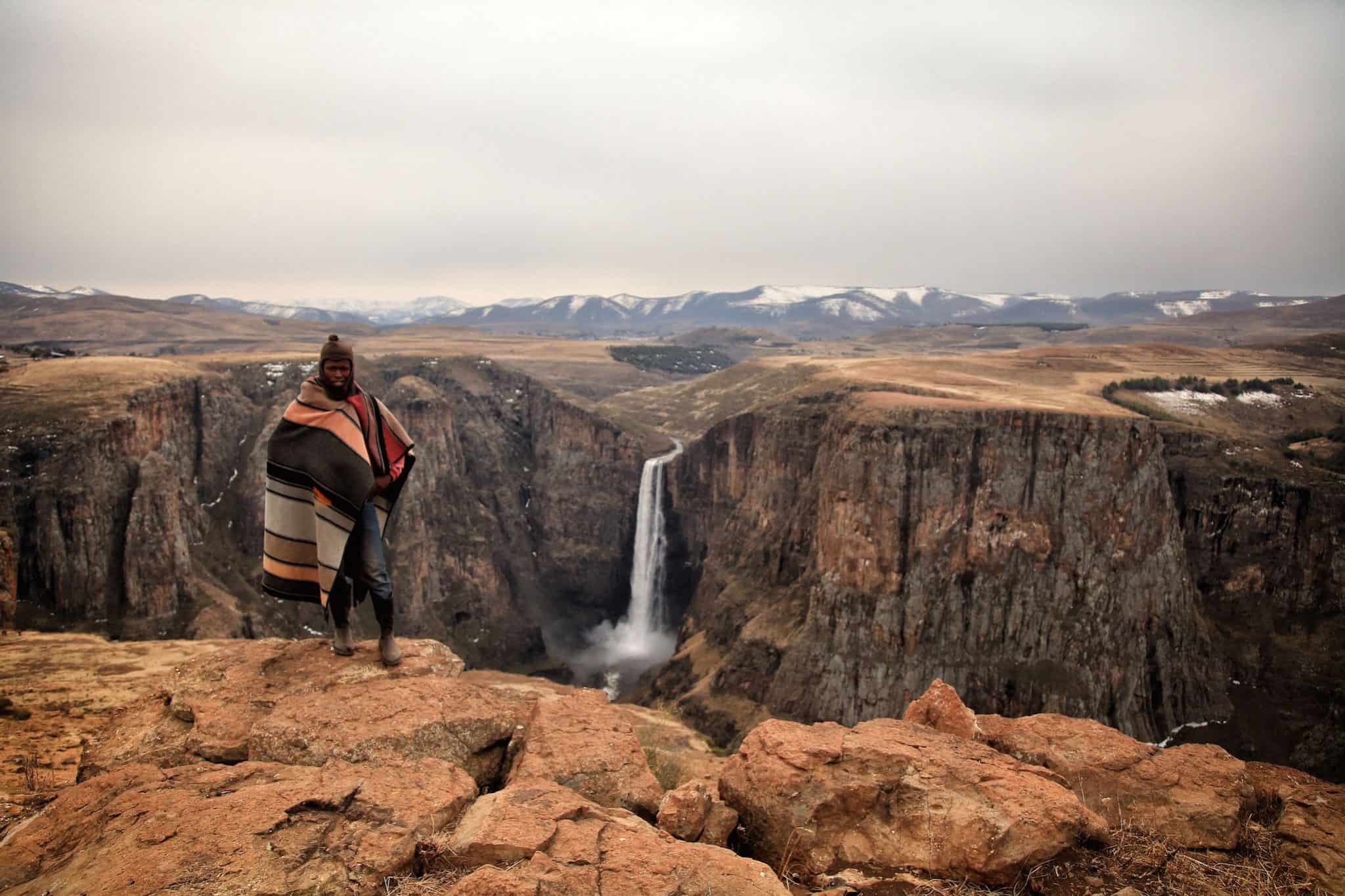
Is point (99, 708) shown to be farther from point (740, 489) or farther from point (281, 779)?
point (740, 489)

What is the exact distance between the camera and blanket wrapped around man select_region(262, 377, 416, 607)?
8.24 metres

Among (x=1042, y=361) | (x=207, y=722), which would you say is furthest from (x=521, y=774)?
(x=1042, y=361)

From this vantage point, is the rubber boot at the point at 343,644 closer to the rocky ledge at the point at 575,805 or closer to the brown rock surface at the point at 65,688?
the rocky ledge at the point at 575,805

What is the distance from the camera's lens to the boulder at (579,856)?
16.6 ft

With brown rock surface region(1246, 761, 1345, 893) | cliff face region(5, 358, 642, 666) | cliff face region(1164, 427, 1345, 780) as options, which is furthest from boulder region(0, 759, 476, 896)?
cliff face region(1164, 427, 1345, 780)

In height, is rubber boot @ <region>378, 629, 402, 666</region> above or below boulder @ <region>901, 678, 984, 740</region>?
above

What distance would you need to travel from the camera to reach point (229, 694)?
823 cm

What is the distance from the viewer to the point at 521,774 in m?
7.09

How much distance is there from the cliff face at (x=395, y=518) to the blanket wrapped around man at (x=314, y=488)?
4087cm

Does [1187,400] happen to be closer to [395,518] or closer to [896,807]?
[896,807]

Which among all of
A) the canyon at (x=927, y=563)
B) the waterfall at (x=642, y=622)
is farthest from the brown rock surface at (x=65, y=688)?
the waterfall at (x=642, y=622)

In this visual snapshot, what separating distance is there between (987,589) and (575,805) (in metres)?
41.6

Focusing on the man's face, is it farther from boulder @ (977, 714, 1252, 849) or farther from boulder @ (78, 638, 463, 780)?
boulder @ (977, 714, 1252, 849)

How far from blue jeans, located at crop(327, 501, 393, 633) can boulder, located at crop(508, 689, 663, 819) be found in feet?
8.02
